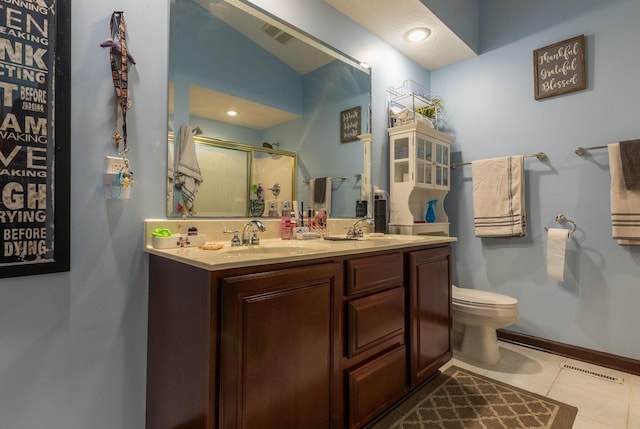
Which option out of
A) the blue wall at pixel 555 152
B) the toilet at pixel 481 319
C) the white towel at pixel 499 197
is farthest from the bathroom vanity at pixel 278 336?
the blue wall at pixel 555 152

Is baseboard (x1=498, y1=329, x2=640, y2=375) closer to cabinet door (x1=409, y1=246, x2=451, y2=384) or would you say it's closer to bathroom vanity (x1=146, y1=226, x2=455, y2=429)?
cabinet door (x1=409, y1=246, x2=451, y2=384)

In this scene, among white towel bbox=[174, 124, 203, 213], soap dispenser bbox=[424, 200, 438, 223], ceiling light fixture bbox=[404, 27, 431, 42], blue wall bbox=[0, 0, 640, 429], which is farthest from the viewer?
soap dispenser bbox=[424, 200, 438, 223]

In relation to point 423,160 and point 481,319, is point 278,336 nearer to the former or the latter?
point 481,319

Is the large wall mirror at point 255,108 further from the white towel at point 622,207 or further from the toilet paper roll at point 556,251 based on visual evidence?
the white towel at point 622,207

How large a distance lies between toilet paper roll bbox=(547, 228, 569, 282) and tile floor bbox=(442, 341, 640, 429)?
1.87ft

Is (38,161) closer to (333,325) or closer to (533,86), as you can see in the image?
(333,325)

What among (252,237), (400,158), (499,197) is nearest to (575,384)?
(499,197)

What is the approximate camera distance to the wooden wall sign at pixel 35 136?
100cm

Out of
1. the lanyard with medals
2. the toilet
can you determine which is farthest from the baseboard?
the lanyard with medals

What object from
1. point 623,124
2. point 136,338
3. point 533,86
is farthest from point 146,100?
point 623,124

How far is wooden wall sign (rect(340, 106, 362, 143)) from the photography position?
6.98ft

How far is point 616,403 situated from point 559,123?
172cm

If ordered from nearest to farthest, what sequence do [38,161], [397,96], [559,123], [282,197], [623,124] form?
[38,161], [282,197], [623,124], [559,123], [397,96]

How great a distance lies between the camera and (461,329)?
2254mm
